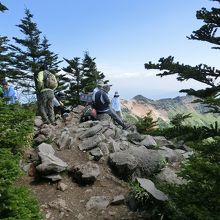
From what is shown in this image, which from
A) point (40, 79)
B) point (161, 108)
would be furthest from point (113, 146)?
point (161, 108)

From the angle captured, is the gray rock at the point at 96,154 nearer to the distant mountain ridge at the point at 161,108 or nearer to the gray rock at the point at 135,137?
the gray rock at the point at 135,137

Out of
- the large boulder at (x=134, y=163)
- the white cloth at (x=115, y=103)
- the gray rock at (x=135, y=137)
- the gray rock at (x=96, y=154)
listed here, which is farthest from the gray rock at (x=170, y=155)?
the white cloth at (x=115, y=103)

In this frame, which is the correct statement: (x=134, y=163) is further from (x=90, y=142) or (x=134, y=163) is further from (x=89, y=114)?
(x=89, y=114)

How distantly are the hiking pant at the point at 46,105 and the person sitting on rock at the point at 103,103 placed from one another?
2338 mm

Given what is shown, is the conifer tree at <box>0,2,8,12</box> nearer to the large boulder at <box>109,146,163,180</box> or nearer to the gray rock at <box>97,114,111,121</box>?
the large boulder at <box>109,146,163,180</box>

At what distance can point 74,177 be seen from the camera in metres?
12.4

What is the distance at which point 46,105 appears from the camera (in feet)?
57.6

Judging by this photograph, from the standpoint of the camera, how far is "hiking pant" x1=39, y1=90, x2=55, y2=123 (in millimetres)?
17062

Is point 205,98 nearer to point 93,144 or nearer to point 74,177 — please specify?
point 74,177

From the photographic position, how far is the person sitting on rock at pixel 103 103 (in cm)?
1844

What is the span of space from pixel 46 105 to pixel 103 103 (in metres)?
2.88

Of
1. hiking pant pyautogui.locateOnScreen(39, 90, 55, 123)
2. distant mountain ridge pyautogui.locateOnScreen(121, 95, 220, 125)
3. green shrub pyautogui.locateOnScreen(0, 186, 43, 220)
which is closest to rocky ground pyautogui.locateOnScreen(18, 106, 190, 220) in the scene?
hiking pant pyautogui.locateOnScreen(39, 90, 55, 123)

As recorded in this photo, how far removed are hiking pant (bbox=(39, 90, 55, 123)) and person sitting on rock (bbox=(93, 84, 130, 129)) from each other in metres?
2.34

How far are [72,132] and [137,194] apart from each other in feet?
19.6
